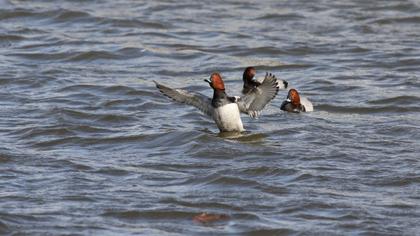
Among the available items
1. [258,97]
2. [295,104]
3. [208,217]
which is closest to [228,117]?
[258,97]

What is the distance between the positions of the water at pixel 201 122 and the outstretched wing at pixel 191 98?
0.85ft

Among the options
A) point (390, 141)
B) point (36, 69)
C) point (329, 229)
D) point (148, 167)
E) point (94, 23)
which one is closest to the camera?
point (329, 229)

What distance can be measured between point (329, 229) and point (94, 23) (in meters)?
10.7

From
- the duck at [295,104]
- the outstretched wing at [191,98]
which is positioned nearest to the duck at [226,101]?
the outstretched wing at [191,98]

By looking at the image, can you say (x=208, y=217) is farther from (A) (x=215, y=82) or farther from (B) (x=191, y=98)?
(B) (x=191, y=98)

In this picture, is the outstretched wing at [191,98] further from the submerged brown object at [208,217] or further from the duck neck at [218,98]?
the submerged brown object at [208,217]

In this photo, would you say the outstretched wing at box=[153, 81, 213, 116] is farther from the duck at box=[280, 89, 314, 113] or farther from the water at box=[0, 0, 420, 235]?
the duck at box=[280, 89, 314, 113]

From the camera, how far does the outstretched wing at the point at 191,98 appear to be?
12.1 metres

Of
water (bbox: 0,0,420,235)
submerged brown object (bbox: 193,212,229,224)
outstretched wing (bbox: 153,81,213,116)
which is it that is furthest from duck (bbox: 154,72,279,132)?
submerged brown object (bbox: 193,212,229,224)

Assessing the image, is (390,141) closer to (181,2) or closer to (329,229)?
(329,229)

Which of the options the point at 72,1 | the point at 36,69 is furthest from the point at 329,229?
the point at 72,1

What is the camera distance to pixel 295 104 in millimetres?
13172

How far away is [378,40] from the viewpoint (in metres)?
17.4

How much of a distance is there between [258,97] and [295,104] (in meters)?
1.12
